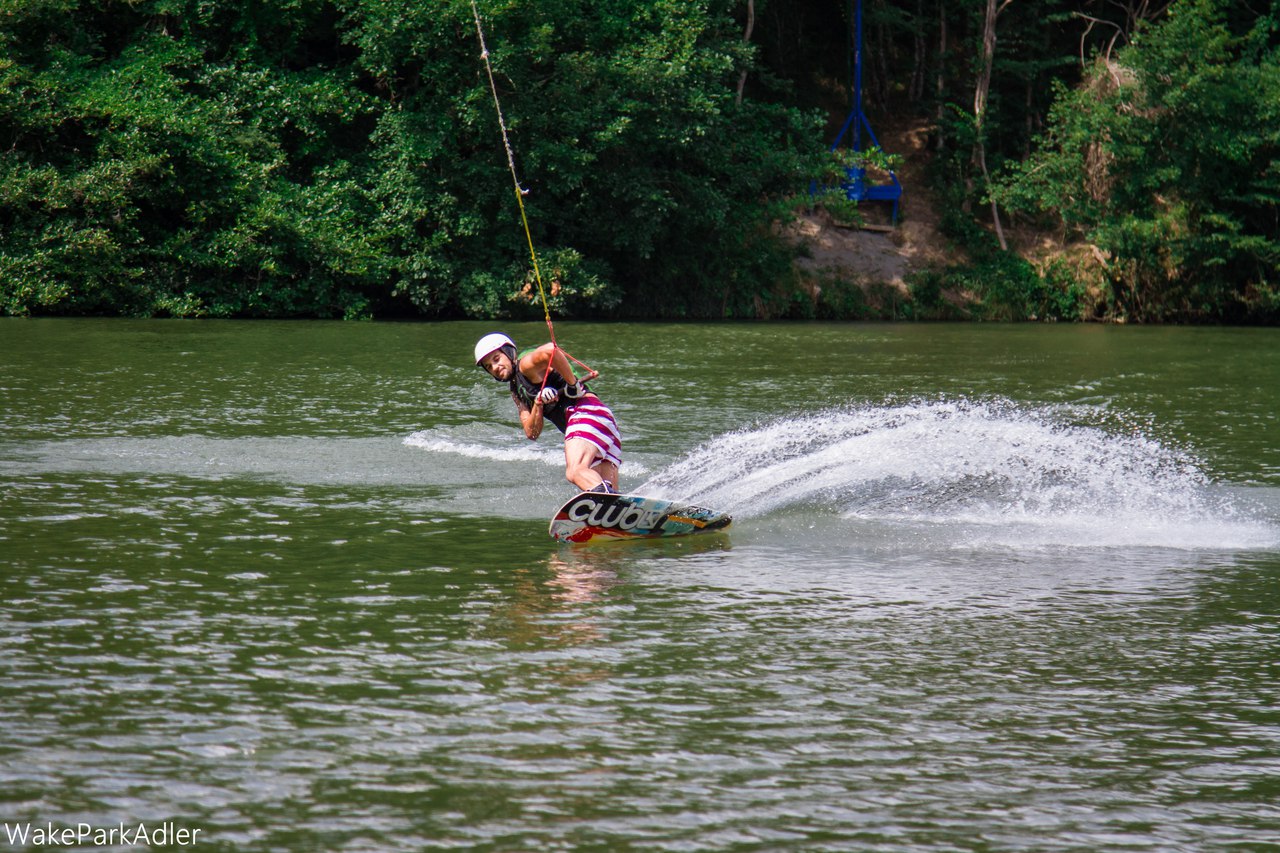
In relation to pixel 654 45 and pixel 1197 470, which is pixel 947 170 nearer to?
pixel 654 45

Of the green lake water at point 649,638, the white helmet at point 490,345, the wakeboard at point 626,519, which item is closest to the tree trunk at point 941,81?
the green lake water at point 649,638

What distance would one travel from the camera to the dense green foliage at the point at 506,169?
29844 millimetres

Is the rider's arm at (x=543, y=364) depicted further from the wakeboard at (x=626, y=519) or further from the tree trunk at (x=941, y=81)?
the tree trunk at (x=941, y=81)

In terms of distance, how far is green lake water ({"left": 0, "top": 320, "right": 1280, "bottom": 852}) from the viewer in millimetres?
4559

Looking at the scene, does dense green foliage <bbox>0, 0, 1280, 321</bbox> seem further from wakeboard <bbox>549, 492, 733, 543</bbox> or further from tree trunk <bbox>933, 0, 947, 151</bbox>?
wakeboard <bbox>549, 492, 733, 543</bbox>

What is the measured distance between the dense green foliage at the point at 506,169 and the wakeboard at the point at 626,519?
22.2m

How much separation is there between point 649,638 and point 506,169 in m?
25.8

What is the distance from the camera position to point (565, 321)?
3147cm

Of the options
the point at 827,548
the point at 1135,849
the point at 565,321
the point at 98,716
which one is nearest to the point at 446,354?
the point at 565,321

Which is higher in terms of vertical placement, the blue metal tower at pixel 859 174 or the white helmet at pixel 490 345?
the blue metal tower at pixel 859 174

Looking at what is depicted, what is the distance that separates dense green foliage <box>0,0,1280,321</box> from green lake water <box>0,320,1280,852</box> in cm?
1626

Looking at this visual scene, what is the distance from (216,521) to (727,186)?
26272 millimetres

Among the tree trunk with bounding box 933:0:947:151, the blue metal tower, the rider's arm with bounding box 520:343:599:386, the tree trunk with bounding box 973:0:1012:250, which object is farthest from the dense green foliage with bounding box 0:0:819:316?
the rider's arm with bounding box 520:343:599:386

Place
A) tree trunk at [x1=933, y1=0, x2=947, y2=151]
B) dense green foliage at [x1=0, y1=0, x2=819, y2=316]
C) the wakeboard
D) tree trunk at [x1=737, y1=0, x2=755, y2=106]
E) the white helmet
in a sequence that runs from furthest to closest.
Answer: tree trunk at [x1=933, y1=0, x2=947, y2=151]
tree trunk at [x1=737, y1=0, x2=755, y2=106]
dense green foliage at [x1=0, y1=0, x2=819, y2=316]
the white helmet
the wakeboard
